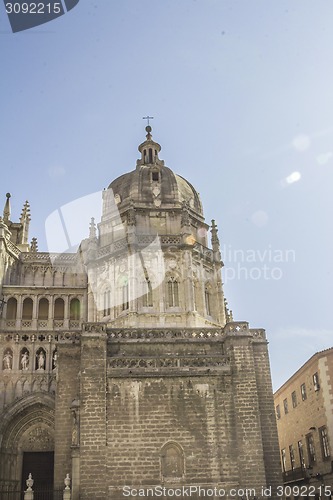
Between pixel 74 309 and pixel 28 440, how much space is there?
27.5 feet

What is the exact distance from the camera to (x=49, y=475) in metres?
30.2

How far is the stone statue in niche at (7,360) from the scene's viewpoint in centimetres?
3269

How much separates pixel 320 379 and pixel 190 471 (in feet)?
39.0

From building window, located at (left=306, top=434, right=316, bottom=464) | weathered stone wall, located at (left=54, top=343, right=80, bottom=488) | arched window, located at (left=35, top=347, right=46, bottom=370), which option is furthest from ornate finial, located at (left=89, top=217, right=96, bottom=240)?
building window, located at (left=306, top=434, right=316, bottom=464)

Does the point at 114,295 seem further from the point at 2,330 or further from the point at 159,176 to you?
the point at 159,176

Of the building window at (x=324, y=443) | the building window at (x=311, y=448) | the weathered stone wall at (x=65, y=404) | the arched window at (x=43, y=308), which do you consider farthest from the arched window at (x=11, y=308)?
the building window at (x=324, y=443)

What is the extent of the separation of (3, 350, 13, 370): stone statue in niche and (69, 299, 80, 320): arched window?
4409 millimetres

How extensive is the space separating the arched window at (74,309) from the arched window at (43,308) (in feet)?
4.84

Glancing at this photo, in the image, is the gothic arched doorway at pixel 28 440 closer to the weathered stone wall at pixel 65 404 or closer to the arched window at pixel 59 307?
the arched window at pixel 59 307

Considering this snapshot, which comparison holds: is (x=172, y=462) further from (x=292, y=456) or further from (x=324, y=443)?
(x=292, y=456)

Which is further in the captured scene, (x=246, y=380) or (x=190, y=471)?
(x=246, y=380)

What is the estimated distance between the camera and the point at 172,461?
2120 centimetres

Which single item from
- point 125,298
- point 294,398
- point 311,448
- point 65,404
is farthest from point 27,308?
point 311,448

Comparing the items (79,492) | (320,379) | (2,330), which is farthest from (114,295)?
(79,492)
